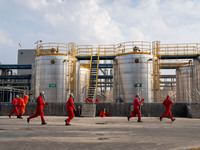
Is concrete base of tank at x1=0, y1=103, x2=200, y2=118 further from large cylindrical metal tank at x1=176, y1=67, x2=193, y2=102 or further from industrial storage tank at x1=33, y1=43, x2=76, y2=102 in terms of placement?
large cylindrical metal tank at x1=176, y1=67, x2=193, y2=102

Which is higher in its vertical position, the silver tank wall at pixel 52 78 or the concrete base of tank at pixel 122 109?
the silver tank wall at pixel 52 78

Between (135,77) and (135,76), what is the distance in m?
0.12

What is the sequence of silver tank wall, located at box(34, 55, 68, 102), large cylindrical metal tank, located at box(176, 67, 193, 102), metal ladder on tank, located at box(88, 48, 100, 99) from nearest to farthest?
1. metal ladder on tank, located at box(88, 48, 100, 99)
2. silver tank wall, located at box(34, 55, 68, 102)
3. large cylindrical metal tank, located at box(176, 67, 193, 102)

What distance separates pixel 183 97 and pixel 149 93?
12.2 metres

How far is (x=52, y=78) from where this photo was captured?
30.1m

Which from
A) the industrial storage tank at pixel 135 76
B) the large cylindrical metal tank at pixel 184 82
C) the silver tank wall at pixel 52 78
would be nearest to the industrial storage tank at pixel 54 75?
the silver tank wall at pixel 52 78

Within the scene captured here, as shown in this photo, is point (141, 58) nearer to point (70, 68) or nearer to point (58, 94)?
point (70, 68)

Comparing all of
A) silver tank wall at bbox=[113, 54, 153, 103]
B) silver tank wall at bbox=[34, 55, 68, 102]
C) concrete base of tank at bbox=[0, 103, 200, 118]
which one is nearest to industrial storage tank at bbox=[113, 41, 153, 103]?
silver tank wall at bbox=[113, 54, 153, 103]

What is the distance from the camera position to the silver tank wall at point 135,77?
94.7 ft

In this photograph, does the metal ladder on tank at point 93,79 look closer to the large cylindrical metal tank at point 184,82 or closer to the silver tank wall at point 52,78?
the silver tank wall at point 52,78

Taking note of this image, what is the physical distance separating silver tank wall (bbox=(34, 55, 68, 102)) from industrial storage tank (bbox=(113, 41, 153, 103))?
279 inches

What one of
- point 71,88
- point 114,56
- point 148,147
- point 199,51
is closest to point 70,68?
point 71,88

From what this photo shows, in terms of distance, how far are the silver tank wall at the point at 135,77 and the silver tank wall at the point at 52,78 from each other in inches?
282

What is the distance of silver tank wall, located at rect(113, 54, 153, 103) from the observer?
28.9 meters
